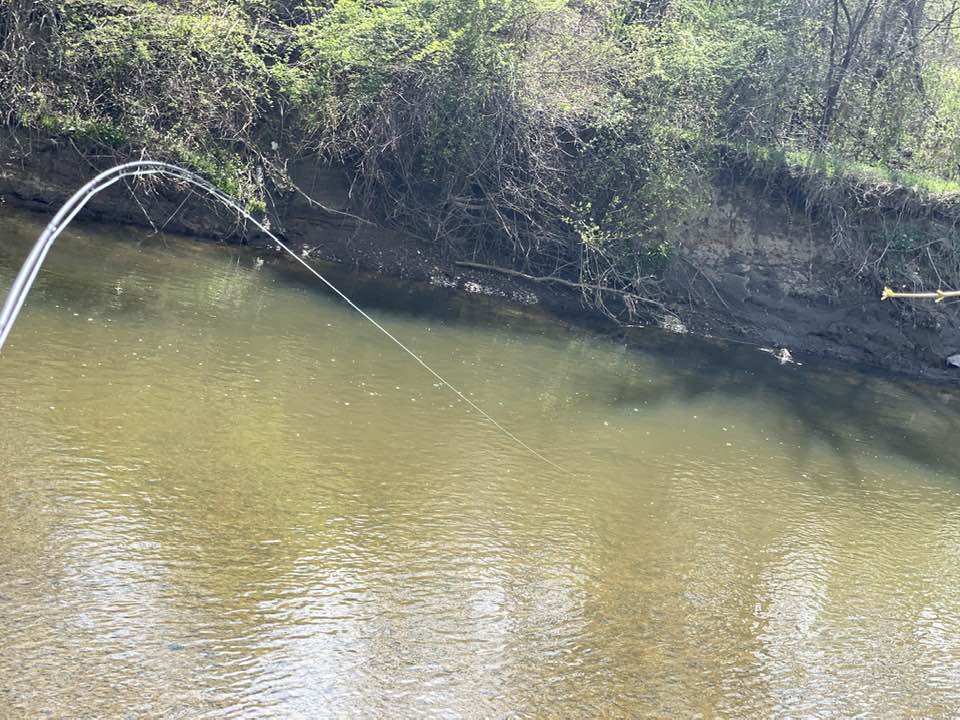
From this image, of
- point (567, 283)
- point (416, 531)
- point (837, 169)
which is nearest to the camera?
point (416, 531)

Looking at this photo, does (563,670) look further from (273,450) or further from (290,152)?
(290,152)

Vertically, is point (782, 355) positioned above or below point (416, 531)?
above

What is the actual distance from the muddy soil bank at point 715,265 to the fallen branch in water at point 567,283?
0.10m

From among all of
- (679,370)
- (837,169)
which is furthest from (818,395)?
(837,169)

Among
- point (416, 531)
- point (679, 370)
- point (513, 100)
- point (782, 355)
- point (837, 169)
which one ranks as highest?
point (837, 169)

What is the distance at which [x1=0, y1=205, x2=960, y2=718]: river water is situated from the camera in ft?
17.1

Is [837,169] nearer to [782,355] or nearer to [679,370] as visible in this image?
[782,355]

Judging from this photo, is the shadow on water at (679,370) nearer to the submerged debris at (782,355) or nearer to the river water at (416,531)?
the river water at (416,531)

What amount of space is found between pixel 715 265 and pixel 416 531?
11529mm

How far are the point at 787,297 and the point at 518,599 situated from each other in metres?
12.0

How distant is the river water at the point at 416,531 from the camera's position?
520cm

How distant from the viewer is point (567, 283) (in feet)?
53.3

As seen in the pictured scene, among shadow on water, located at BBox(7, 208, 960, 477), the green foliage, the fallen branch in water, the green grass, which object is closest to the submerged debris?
shadow on water, located at BBox(7, 208, 960, 477)

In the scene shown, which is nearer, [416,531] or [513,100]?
[416,531]
